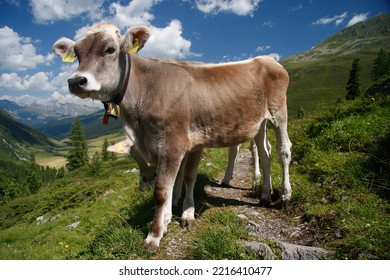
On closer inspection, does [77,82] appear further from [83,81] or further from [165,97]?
[165,97]

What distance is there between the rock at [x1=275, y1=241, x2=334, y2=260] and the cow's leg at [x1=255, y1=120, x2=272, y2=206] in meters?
2.67

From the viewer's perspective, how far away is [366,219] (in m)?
4.98

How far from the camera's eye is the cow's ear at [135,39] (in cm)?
523

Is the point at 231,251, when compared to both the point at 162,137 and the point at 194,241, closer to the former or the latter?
the point at 194,241

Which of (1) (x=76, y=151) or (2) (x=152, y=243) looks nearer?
(2) (x=152, y=243)

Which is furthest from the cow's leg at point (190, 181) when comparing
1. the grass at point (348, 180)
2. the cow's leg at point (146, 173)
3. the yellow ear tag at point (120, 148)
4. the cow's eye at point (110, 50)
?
the cow's eye at point (110, 50)

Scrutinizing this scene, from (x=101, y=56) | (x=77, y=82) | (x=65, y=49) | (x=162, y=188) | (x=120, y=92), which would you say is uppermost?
(x=65, y=49)

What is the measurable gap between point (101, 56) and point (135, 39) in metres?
0.66

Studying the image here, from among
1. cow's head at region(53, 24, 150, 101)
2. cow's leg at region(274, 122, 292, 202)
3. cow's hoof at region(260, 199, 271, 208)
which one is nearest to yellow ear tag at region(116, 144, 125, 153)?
cow's head at region(53, 24, 150, 101)

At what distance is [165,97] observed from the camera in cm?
568

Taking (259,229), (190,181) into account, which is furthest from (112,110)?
(259,229)

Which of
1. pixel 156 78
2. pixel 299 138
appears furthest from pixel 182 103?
pixel 299 138

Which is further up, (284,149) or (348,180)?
(284,149)

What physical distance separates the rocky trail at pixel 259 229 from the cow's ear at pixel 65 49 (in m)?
3.62
